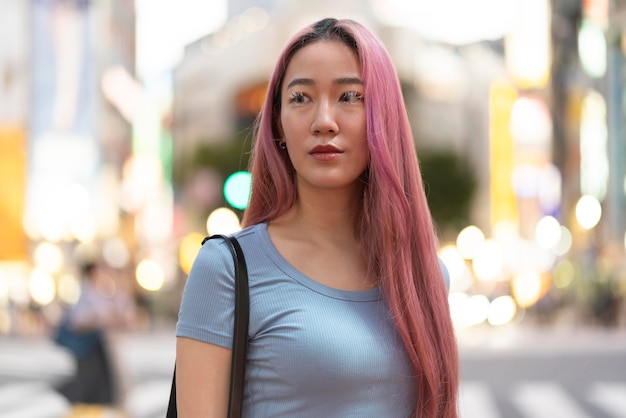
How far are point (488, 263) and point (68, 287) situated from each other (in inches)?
1626

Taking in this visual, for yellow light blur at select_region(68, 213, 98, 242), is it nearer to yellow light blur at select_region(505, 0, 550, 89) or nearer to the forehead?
yellow light blur at select_region(505, 0, 550, 89)

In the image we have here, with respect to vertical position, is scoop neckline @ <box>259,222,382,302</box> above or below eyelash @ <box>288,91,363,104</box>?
below

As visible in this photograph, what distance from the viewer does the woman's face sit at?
7.70 feet

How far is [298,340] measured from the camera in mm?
2188

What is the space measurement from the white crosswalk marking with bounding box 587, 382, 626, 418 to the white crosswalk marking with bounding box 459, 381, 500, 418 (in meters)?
1.17

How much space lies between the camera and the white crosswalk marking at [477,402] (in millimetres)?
11539

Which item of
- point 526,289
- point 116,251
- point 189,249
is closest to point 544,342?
point 526,289

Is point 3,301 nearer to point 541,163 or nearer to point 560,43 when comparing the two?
point 560,43

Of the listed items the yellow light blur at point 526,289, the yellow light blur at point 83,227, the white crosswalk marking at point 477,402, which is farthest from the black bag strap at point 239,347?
the yellow light blur at point 83,227

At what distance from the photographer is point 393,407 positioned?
229cm

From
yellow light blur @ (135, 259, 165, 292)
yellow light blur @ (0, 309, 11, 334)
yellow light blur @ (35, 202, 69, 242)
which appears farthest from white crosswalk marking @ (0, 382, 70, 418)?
yellow light blur @ (135, 259, 165, 292)

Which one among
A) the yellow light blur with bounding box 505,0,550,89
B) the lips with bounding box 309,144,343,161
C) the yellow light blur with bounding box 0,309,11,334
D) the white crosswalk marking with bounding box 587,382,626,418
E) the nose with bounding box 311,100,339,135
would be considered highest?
the yellow light blur with bounding box 505,0,550,89

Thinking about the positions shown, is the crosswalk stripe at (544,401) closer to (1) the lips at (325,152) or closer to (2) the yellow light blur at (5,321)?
(1) the lips at (325,152)

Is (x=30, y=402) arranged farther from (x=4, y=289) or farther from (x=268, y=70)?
(x=268, y=70)
